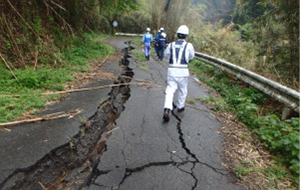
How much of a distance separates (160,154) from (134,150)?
0.39 m

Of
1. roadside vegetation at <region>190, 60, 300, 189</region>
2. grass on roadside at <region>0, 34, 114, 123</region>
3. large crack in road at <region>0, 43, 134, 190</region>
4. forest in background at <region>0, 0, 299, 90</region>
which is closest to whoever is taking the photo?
Answer: large crack in road at <region>0, 43, 134, 190</region>

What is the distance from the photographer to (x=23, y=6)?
612cm

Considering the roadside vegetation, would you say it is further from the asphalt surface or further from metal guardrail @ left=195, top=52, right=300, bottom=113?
the asphalt surface

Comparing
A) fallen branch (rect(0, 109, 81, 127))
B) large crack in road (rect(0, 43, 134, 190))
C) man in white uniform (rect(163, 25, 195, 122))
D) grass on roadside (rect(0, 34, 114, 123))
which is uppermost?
man in white uniform (rect(163, 25, 195, 122))

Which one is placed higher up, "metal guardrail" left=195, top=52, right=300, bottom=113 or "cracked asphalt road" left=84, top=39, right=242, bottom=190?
"metal guardrail" left=195, top=52, right=300, bottom=113

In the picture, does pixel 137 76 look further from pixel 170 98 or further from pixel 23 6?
pixel 23 6

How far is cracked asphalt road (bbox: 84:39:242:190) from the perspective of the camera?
7.57ft

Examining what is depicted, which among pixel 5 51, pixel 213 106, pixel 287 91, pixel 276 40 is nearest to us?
pixel 287 91

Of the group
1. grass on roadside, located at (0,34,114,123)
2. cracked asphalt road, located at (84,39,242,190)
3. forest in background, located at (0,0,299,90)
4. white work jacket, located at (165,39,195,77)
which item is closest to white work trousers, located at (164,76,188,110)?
white work jacket, located at (165,39,195,77)

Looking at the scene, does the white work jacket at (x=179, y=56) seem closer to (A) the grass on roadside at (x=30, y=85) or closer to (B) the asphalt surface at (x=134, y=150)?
(B) the asphalt surface at (x=134, y=150)

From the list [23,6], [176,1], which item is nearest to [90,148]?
[23,6]

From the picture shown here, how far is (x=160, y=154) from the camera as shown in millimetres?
2801

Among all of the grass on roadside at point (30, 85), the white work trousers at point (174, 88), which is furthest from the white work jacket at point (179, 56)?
the grass on roadside at point (30, 85)

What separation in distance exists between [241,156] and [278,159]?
1.75ft
